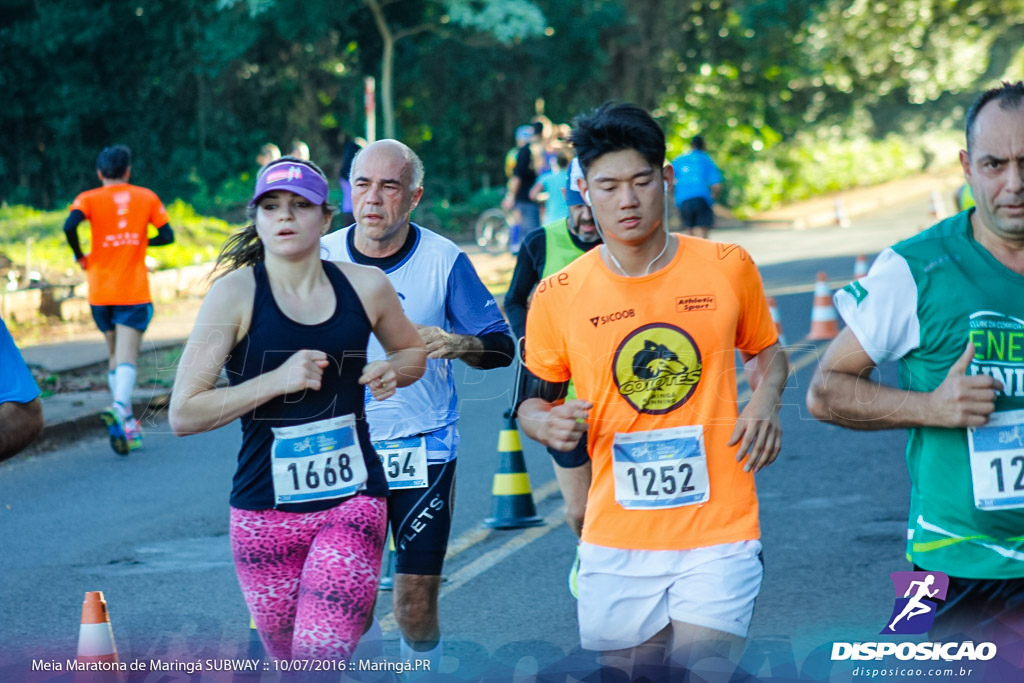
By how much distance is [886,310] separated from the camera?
3275mm

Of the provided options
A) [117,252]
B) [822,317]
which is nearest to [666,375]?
[117,252]

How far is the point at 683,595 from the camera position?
3615 millimetres

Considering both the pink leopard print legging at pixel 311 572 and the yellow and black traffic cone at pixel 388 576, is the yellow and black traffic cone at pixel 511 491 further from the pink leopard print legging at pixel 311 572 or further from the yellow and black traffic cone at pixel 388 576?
the pink leopard print legging at pixel 311 572

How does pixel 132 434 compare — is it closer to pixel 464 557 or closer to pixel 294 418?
pixel 464 557

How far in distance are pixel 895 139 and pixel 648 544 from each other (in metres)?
46.6

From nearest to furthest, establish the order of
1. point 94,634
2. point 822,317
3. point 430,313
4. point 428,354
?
point 94,634 < point 428,354 < point 430,313 < point 822,317

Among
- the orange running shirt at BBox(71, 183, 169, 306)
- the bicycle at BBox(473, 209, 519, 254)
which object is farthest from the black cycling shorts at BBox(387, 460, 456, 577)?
the bicycle at BBox(473, 209, 519, 254)

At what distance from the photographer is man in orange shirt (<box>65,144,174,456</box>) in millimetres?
10297

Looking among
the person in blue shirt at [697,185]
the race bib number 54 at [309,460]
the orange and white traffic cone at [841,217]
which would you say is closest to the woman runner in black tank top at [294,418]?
the race bib number 54 at [309,460]

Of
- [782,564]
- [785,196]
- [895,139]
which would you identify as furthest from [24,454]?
[895,139]

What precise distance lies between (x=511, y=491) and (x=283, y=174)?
3.90 metres

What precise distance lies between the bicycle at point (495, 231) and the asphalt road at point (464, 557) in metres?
12.9

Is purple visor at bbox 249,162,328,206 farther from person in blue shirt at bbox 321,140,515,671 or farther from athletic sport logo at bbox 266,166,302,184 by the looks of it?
person in blue shirt at bbox 321,140,515,671

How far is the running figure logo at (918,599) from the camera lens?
10.8 ft
